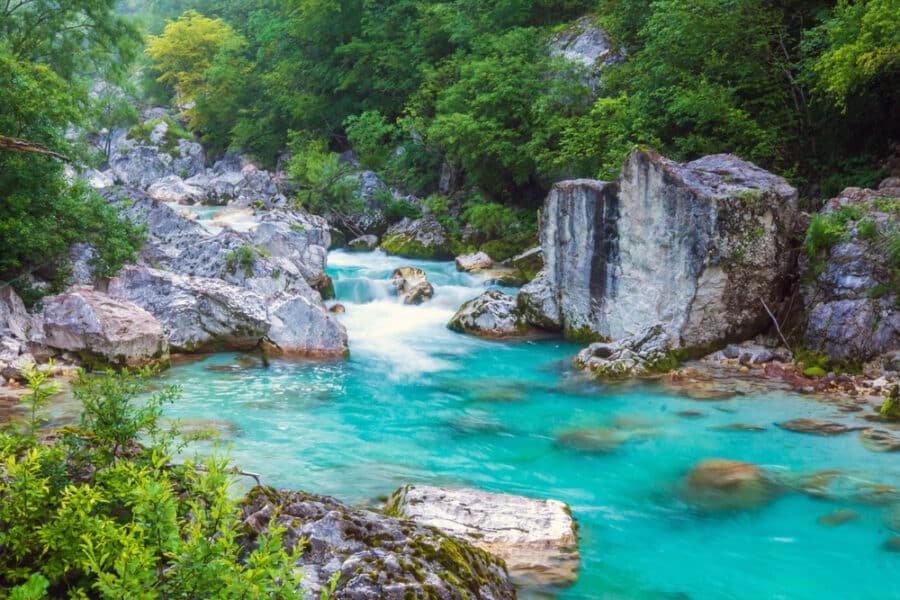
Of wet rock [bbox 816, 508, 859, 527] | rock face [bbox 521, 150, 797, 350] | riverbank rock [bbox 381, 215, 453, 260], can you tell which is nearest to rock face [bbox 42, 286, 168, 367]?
rock face [bbox 521, 150, 797, 350]

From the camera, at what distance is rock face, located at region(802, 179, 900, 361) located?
11781 mm

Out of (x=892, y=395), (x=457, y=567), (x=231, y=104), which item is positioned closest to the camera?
(x=457, y=567)

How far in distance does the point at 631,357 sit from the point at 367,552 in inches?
366

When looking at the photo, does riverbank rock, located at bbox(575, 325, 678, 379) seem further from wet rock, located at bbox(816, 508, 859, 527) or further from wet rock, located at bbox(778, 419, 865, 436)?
wet rock, located at bbox(816, 508, 859, 527)

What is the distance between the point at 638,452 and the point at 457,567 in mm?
5274

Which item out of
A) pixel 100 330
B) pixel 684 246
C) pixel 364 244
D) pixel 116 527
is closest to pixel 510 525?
pixel 116 527

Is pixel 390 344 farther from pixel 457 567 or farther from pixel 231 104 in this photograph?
pixel 231 104

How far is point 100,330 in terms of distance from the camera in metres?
11.9

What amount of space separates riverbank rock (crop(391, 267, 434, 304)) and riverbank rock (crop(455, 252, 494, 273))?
2.25 meters

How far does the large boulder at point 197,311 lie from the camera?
13742 millimetres

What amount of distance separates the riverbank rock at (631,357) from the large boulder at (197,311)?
20.8ft

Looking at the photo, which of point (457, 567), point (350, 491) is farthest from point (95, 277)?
point (457, 567)

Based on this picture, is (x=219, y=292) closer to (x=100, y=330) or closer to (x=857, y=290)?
(x=100, y=330)

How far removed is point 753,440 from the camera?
961 centimetres
